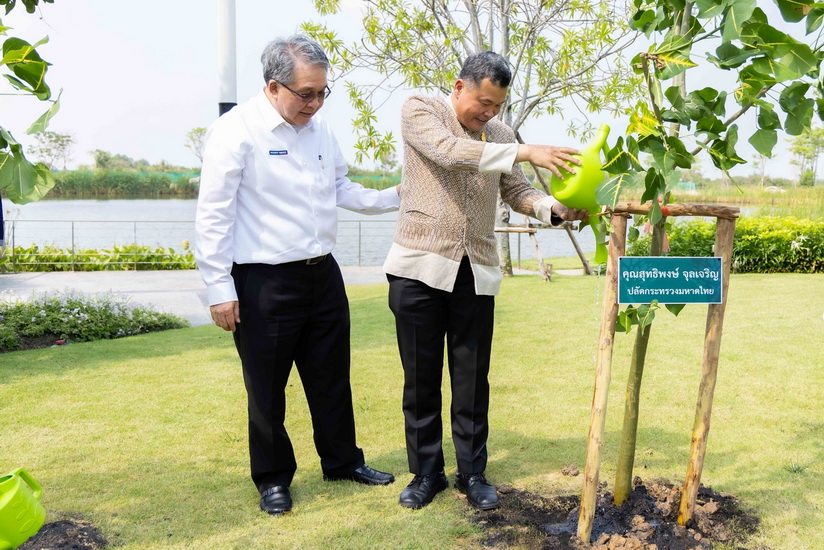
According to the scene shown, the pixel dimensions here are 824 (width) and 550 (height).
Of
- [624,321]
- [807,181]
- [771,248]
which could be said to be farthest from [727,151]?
[807,181]

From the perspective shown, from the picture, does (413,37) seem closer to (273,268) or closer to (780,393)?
(780,393)

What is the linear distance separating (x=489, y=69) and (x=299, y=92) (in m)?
0.68

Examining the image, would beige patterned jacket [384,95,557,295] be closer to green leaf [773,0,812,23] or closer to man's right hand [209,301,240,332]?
man's right hand [209,301,240,332]

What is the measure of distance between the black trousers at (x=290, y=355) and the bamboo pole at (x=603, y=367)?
1087mm

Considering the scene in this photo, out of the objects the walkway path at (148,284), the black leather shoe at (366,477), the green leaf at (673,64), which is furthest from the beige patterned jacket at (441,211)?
the walkway path at (148,284)

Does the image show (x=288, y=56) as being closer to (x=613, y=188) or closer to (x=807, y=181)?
(x=613, y=188)

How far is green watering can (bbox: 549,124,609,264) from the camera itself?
2.25 meters

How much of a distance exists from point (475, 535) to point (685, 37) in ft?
5.79

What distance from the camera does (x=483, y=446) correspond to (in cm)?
299

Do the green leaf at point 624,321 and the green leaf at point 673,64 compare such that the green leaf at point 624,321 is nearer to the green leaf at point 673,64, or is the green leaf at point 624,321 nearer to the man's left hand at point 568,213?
the man's left hand at point 568,213

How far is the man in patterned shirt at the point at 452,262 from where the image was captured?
260 cm

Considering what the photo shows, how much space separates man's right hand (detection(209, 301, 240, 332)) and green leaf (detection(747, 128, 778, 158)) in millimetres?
1786

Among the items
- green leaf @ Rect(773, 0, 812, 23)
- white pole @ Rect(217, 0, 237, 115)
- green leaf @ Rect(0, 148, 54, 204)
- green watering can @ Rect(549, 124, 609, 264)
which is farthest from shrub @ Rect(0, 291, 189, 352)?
green leaf @ Rect(773, 0, 812, 23)

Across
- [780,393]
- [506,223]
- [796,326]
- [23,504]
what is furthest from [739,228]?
[23,504]
